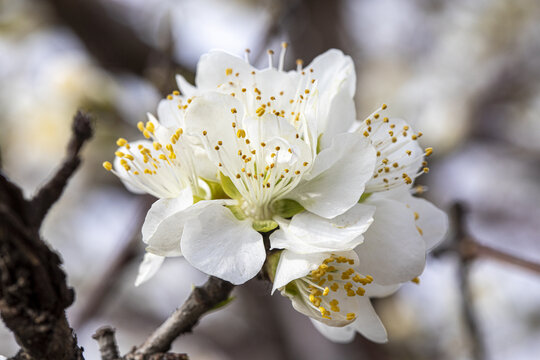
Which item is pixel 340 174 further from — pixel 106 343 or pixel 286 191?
pixel 106 343

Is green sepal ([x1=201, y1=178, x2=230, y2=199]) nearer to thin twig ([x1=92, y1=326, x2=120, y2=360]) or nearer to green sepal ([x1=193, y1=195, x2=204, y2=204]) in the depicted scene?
green sepal ([x1=193, y1=195, x2=204, y2=204])

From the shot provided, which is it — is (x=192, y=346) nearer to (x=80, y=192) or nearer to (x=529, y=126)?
(x=80, y=192)

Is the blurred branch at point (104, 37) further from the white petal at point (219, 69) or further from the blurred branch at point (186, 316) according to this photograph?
the blurred branch at point (186, 316)

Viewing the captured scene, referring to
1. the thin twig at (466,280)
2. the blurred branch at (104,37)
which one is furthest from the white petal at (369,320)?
the blurred branch at (104,37)

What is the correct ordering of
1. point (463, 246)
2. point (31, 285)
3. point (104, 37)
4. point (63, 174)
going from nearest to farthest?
point (31, 285)
point (63, 174)
point (463, 246)
point (104, 37)

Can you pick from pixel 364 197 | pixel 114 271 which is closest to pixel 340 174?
pixel 364 197

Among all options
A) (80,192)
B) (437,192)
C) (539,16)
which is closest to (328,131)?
(437,192)

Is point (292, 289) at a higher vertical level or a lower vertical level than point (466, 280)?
higher
